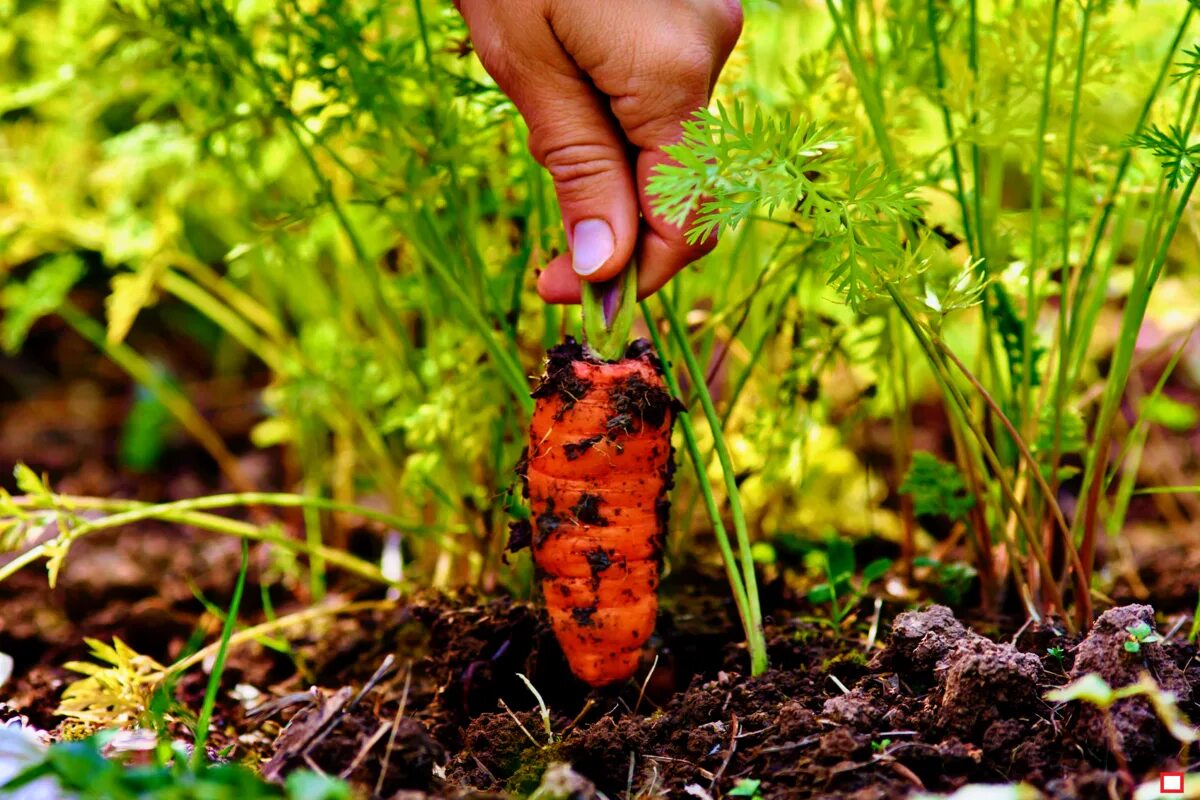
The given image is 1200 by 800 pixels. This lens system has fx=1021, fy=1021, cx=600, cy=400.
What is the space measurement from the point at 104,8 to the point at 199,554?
1009mm

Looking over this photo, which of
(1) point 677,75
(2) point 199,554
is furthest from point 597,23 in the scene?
(2) point 199,554

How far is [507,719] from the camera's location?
1.12 m

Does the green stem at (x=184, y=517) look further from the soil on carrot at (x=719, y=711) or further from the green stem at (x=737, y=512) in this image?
the green stem at (x=737, y=512)

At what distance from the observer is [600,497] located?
118 cm

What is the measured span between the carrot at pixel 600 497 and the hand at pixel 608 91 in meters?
0.12

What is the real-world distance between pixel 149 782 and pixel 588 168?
0.69 meters

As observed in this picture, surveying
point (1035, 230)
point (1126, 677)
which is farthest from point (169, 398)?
point (1126, 677)

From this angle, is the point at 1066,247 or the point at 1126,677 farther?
the point at 1066,247

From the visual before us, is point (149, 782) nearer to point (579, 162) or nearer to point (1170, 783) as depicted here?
point (579, 162)

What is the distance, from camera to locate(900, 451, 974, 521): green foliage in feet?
4.52

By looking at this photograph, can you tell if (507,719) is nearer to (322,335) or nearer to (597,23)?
(597,23)

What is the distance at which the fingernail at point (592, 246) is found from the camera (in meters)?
1.07

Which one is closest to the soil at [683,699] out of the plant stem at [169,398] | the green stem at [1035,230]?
the green stem at [1035,230]

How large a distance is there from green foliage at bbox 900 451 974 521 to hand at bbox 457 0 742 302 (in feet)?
1.65
